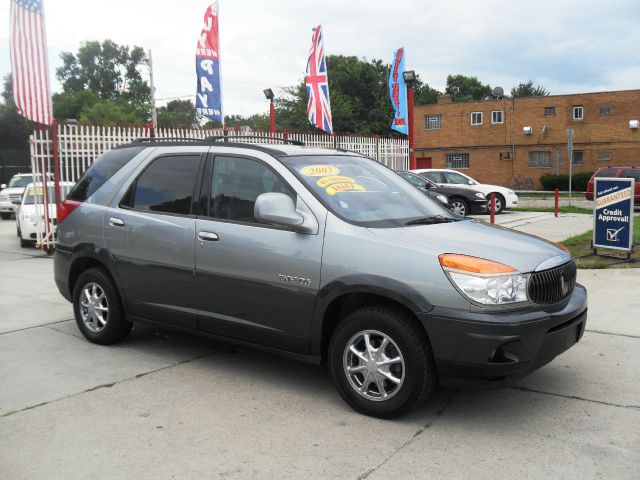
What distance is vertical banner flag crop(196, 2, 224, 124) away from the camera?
16.5 meters

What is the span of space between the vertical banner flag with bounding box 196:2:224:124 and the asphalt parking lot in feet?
37.7

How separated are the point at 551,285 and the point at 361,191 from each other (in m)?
1.52

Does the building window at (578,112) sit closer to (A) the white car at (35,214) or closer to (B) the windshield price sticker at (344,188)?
(A) the white car at (35,214)

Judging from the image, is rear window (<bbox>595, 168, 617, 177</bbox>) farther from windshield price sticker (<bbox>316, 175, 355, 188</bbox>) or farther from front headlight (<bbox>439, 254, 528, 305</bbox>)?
front headlight (<bbox>439, 254, 528, 305</bbox>)

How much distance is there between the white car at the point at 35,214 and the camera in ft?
43.8

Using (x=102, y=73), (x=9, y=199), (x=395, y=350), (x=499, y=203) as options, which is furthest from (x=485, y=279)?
(x=102, y=73)

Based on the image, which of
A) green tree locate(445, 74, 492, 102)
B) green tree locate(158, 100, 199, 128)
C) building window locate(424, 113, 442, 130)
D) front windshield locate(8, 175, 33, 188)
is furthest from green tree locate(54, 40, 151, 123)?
front windshield locate(8, 175, 33, 188)

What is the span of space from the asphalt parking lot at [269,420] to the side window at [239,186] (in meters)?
1.28

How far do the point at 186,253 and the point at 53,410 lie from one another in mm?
1445

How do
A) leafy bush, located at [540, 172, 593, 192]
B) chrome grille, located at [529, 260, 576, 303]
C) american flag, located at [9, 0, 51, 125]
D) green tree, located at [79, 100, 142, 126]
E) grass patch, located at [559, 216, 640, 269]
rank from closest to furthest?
chrome grille, located at [529, 260, 576, 303], grass patch, located at [559, 216, 640, 269], american flag, located at [9, 0, 51, 125], leafy bush, located at [540, 172, 593, 192], green tree, located at [79, 100, 142, 126]

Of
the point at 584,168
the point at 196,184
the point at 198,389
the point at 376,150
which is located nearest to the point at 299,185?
the point at 196,184

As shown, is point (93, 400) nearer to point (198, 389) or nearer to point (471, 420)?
point (198, 389)


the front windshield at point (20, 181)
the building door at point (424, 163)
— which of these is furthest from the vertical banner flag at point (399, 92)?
the building door at point (424, 163)

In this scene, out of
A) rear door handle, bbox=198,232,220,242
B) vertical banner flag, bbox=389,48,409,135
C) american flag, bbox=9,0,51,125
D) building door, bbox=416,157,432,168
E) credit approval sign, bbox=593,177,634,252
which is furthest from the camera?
building door, bbox=416,157,432,168
